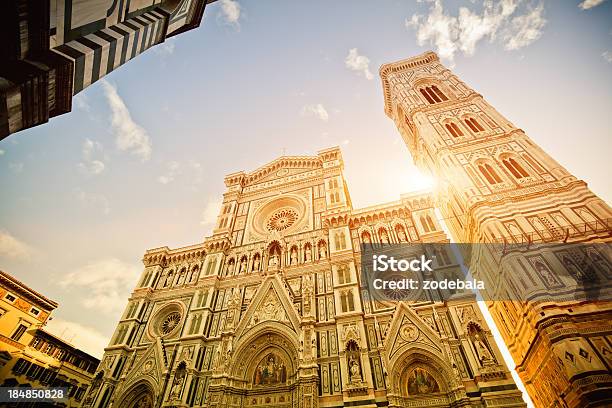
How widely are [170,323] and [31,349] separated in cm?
1398

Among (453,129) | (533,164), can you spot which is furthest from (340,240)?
(453,129)

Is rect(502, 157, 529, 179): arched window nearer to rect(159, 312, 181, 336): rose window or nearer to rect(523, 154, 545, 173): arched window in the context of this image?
rect(523, 154, 545, 173): arched window

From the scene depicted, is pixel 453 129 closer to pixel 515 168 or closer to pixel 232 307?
pixel 515 168

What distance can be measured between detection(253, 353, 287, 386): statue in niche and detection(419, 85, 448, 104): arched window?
83.5 feet

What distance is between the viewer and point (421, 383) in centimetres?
1327

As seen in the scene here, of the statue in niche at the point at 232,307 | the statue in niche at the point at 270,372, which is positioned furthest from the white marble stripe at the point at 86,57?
the statue in niche at the point at 270,372

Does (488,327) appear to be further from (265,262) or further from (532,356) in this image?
(265,262)

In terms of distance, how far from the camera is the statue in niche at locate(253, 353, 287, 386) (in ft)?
50.9

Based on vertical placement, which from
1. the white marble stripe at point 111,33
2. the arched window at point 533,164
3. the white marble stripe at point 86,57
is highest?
the arched window at point 533,164

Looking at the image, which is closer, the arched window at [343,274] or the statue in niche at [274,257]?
the arched window at [343,274]

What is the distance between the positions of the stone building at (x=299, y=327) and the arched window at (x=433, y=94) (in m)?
11.9

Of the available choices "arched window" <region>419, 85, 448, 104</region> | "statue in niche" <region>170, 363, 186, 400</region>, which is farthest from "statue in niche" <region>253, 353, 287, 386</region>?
"arched window" <region>419, 85, 448, 104</region>

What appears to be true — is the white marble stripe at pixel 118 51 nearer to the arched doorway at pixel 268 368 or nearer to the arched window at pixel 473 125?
the arched doorway at pixel 268 368

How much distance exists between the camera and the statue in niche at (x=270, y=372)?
611 inches
